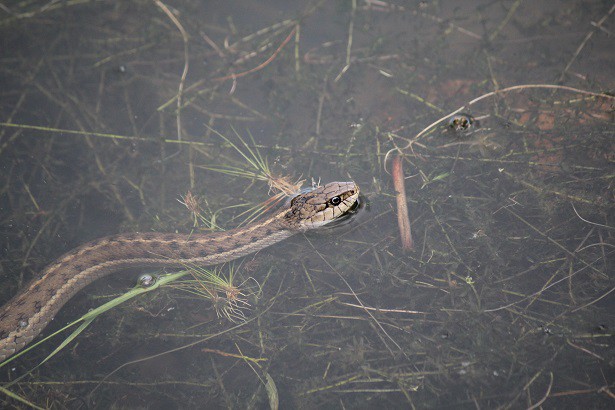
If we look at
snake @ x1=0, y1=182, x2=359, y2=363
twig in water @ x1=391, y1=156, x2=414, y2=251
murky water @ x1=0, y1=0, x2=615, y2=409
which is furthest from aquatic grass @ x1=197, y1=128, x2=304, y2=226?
twig in water @ x1=391, y1=156, x2=414, y2=251

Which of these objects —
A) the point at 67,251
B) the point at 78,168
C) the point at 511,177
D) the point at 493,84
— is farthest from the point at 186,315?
the point at 493,84

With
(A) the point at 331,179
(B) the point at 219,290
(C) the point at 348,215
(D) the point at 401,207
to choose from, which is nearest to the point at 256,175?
(A) the point at 331,179

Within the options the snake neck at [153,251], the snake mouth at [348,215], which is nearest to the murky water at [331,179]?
the snake mouth at [348,215]

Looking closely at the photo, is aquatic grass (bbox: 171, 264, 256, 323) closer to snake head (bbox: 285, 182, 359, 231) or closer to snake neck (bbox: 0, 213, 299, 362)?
snake neck (bbox: 0, 213, 299, 362)

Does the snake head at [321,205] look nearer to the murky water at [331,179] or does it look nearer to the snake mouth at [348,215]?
the snake mouth at [348,215]

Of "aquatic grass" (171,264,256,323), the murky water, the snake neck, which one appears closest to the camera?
the murky water

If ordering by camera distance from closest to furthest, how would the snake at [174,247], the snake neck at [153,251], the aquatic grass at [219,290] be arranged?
the aquatic grass at [219,290], the snake at [174,247], the snake neck at [153,251]
